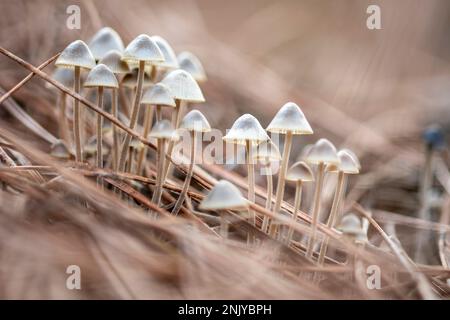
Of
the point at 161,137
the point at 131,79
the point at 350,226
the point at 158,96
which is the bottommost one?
the point at 350,226

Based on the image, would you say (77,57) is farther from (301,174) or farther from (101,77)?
(301,174)

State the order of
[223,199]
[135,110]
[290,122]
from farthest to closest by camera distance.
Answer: [135,110]
[290,122]
[223,199]

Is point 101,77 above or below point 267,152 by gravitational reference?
above

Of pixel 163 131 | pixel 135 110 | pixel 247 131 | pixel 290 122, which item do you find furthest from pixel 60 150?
pixel 290 122

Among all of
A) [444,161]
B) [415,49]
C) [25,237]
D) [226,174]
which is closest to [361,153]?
[444,161]

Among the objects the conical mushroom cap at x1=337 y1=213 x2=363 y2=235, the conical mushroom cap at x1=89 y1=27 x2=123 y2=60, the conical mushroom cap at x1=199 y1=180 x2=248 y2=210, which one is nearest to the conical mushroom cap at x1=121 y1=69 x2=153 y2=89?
the conical mushroom cap at x1=89 y1=27 x2=123 y2=60
